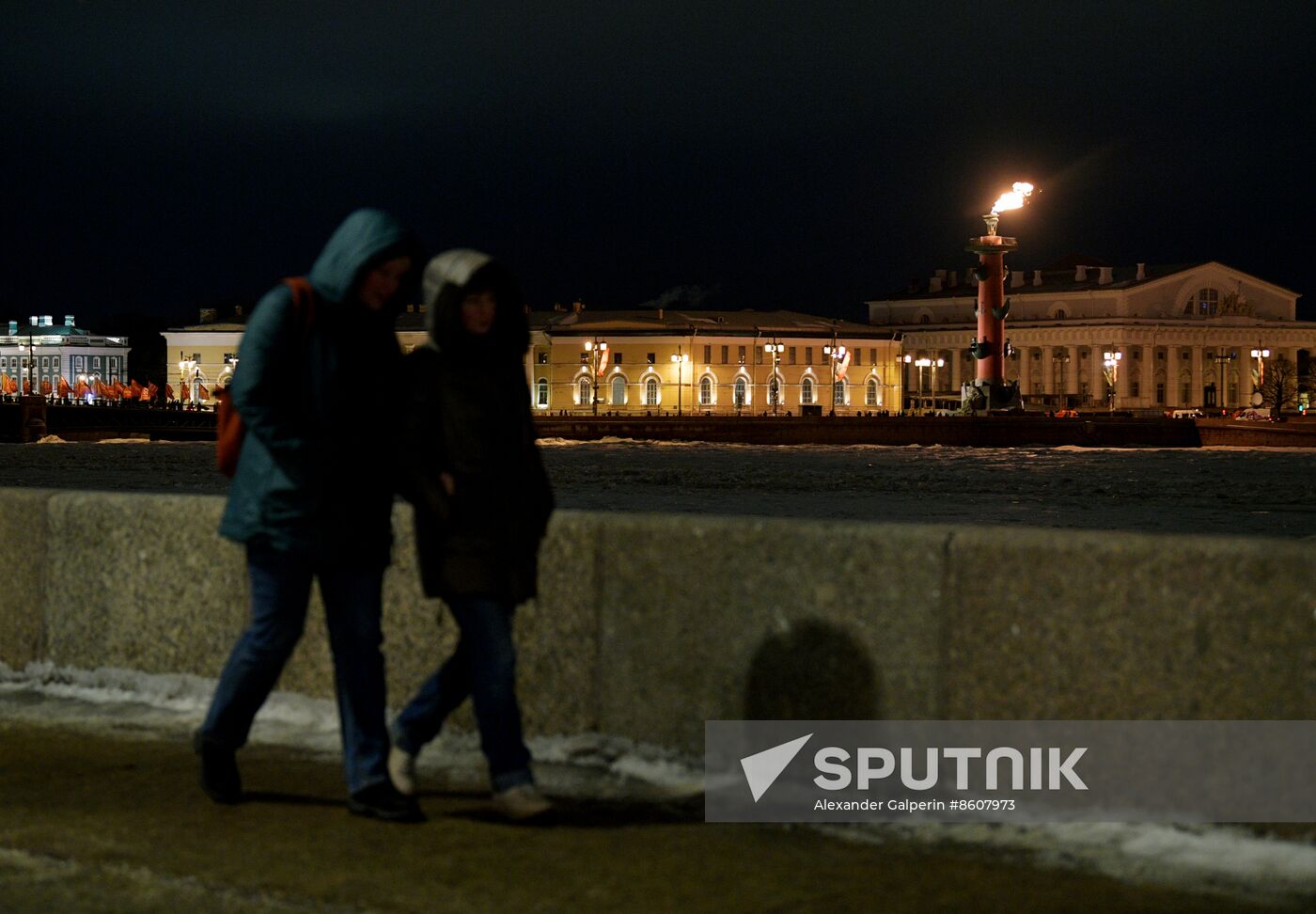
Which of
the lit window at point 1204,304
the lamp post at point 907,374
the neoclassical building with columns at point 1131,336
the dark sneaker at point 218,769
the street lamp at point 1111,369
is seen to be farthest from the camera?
the lit window at point 1204,304

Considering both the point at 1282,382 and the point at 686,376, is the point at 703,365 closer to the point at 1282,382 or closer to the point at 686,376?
the point at 686,376

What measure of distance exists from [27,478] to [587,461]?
10.5 metres

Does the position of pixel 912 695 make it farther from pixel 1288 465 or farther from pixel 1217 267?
pixel 1217 267

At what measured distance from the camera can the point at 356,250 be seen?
4.66 m

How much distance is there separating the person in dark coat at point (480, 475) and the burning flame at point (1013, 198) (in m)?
50.5

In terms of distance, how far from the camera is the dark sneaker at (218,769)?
487 cm

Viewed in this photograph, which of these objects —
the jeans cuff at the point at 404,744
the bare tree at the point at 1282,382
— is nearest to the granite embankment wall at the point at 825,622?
the jeans cuff at the point at 404,744

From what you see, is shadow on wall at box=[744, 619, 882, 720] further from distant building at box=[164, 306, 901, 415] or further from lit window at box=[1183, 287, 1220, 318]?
lit window at box=[1183, 287, 1220, 318]

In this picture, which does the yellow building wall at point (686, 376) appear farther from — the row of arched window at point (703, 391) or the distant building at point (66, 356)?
the distant building at point (66, 356)

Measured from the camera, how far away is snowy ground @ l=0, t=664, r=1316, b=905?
430cm

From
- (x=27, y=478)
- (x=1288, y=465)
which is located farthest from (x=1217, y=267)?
(x=27, y=478)

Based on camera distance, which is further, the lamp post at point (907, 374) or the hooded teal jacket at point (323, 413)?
the lamp post at point (907, 374)

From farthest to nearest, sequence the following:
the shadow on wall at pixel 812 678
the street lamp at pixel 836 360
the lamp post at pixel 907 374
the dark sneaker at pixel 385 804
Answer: the lamp post at pixel 907 374, the street lamp at pixel 836 360, the shadow on wall at pixel 812 678, the dark sneaker at pixel 385 804

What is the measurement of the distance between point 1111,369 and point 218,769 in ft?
391
